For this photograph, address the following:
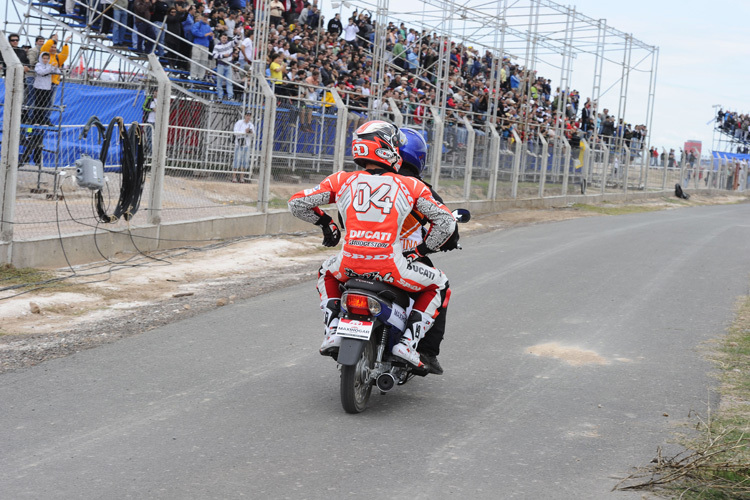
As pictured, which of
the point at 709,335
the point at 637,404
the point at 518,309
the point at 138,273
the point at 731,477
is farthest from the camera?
the point at 138,273

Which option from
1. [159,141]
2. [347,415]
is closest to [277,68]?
[159,141]

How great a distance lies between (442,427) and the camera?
5.48 m

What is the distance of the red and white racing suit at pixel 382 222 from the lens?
555 centimetres

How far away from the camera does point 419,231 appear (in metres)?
5.92

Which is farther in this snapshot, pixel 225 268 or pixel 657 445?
pixel 225 268

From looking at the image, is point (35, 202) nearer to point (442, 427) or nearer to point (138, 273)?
point (138, 273)

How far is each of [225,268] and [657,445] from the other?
7.76 metres

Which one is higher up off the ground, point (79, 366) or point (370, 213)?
point (370, 213)

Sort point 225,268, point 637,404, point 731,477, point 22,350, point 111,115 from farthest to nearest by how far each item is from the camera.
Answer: point 111,115 → point 225,268 → point 22,350 → point 637,404 → point 731,477

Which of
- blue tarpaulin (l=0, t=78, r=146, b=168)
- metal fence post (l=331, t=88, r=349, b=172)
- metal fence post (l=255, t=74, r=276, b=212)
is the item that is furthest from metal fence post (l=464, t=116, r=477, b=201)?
blue tarpaulin (l=0, t=78, r=146, b=168)

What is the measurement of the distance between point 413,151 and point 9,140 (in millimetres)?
5961

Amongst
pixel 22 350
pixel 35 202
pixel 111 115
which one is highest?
pixel 111 115

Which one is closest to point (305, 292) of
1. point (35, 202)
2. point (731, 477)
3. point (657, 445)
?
point (35, 202)

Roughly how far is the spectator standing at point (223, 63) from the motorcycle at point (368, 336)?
15.2m
